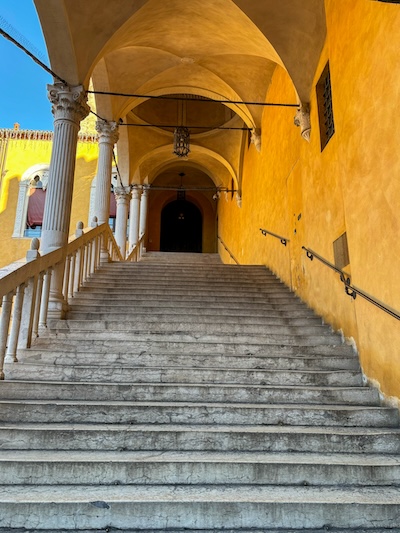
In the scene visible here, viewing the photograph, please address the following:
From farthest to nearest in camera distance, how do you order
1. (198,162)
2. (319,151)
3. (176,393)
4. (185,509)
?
(198,162) < (319,151) < (176,393) < (185,509)

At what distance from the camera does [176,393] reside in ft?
11.5

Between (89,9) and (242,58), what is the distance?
14.4 feet

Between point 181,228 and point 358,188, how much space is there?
19112 millimetres

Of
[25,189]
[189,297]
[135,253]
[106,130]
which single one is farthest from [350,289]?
[25,189]

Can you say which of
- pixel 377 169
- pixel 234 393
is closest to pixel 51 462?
pixel 234 393

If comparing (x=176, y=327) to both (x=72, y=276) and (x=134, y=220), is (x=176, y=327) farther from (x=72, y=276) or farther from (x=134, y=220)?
(x=134, y=220)

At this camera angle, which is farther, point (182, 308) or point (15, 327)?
point (182, 308)

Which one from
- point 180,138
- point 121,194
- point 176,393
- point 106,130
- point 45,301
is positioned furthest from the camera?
point 121,194

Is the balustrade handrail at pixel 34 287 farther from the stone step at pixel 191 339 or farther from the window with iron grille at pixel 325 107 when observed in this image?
the window with iron grille at pixel 325 107

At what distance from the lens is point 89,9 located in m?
6.15

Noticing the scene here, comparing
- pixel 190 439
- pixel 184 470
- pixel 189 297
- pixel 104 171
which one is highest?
pixel 104 171

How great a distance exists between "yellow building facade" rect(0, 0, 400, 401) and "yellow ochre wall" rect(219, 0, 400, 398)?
0.7 inches

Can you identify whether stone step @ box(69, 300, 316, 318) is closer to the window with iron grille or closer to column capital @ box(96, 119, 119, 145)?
the window with iron grille

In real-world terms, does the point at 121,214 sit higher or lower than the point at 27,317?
higher
